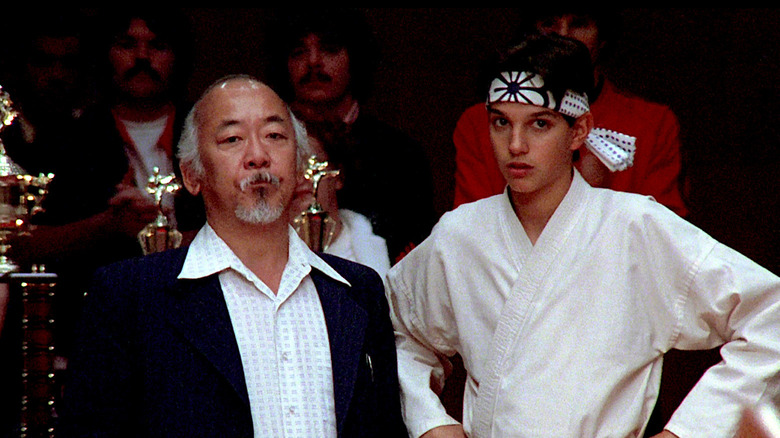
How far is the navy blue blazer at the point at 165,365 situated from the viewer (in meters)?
2.71

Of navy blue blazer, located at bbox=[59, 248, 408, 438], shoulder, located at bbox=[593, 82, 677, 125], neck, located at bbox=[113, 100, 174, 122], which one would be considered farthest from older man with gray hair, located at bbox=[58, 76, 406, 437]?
shoulder, located at bbox=[593, 82, 677, 125]

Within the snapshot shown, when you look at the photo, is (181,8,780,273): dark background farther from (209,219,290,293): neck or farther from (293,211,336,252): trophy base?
(209,219,290,293): neck

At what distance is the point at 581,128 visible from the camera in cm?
329

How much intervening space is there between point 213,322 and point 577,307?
93 centimetres

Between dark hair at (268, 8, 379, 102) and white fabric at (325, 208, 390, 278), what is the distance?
1.95 ft

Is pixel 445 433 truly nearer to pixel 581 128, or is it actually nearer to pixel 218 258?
pixel 218 258

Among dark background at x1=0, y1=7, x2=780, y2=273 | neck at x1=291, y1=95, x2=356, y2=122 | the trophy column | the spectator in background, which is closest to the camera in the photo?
the trophy column

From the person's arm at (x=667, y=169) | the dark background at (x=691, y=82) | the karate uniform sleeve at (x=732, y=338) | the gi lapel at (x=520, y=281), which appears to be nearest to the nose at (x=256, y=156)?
the gi lapel at (x=520, y=281)

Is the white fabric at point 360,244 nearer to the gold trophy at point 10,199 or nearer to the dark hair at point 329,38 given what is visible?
the dark hair at point 329,38

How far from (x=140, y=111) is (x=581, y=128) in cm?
185

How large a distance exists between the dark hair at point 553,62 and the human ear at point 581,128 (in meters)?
0.07

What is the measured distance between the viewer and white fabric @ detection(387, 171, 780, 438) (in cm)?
292

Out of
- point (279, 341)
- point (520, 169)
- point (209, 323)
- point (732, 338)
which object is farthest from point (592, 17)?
point (209, 323)

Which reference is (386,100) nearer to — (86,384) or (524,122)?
(524,122)
